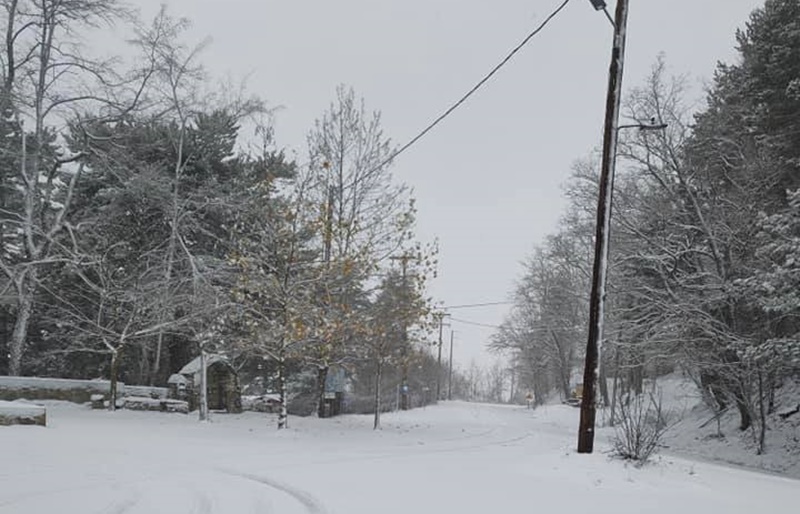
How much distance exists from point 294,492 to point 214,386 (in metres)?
17.0

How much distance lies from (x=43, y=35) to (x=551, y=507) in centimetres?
2197

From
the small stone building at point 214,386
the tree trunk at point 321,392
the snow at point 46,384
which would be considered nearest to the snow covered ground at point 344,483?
the snow at point 46,384

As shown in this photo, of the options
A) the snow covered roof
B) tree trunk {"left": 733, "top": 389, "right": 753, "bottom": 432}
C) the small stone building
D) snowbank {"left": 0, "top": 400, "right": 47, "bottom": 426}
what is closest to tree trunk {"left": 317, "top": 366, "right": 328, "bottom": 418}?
the small stone building

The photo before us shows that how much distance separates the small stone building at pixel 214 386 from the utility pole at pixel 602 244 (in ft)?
52.9

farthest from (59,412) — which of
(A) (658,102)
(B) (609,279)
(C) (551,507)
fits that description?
(A) (658,102)

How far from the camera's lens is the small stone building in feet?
68.8

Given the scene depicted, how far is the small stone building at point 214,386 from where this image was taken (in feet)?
68.8

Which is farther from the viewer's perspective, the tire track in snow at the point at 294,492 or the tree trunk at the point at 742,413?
the tree trunk at the point at 742,413

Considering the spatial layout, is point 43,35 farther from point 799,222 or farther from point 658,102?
point 799,222

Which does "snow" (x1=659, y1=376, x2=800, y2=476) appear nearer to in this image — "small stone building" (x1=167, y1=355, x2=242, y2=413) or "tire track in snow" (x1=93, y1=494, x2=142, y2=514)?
"tire track in snow" (x1=93, y1=494, x2=142, y2=514)

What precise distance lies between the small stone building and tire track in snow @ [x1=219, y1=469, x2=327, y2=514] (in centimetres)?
1429

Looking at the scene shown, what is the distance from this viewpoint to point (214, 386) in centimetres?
2167

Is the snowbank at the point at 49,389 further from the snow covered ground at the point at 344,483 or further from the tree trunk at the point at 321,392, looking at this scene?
the snow covered ground at the point at 344,483

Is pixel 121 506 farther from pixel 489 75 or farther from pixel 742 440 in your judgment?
pixel 742 440
